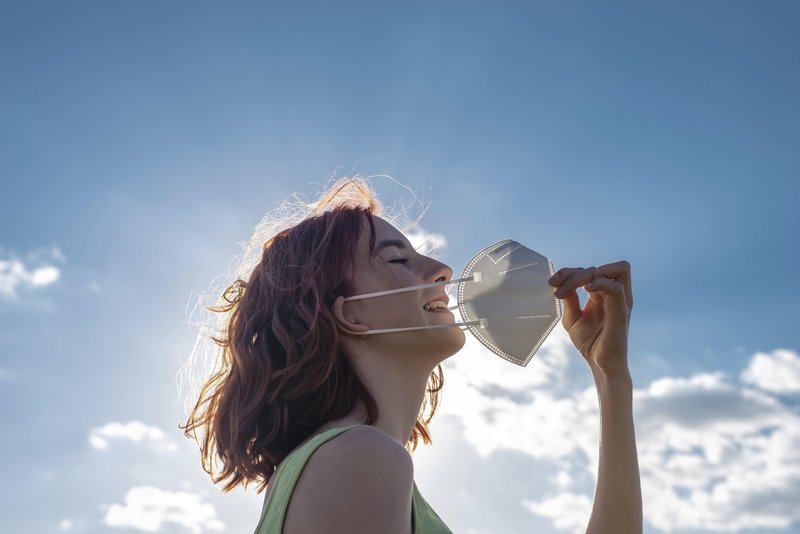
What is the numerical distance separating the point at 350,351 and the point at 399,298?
0.38m

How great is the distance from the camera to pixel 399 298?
13.3 feet

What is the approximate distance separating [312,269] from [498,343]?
1.08 meters

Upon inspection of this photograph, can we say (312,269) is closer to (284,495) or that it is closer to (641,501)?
(284,495)

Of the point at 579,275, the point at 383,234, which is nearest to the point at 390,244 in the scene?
the point at 383,234

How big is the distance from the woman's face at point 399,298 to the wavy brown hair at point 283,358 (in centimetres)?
7

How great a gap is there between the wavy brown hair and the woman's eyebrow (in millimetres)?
58

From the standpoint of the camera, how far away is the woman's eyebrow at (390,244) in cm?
427

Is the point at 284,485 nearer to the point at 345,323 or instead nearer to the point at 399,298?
the point at 345,323

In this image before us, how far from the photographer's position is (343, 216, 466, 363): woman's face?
155 inches

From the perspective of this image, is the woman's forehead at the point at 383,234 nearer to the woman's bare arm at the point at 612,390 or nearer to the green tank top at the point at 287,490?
the woman's bare arm at the point at 612,390

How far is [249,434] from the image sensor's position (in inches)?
154

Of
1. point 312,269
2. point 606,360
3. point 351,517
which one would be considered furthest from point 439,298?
point 351,517

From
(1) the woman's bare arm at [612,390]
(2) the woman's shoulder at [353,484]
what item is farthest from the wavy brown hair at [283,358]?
(1) the woman's bare arm at [612,390]

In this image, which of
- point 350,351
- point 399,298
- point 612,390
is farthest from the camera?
point 612,390
